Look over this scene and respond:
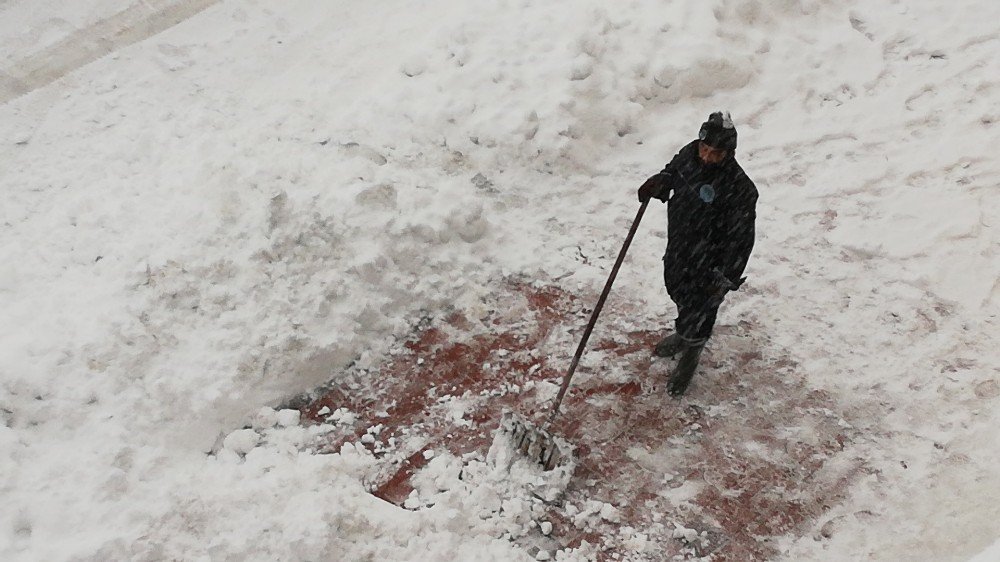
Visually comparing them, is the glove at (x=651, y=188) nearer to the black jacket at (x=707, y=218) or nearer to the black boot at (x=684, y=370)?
the black jacket at (x=707, y=218)

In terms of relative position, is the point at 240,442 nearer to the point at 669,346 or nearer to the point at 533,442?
the point at 533,442

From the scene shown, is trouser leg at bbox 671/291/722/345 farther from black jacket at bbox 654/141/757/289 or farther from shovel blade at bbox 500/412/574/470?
shovel blade at bbox 500/412/574/470

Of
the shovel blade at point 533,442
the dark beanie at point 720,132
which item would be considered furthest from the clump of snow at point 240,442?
the dark beanie at point 720,132

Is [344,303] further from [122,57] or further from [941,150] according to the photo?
[941,150]

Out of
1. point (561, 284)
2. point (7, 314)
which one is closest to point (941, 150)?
point (561, 284)

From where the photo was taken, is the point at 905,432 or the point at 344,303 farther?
the point at 344,303

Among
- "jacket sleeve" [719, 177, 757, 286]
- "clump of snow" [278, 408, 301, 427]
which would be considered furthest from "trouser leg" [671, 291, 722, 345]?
"clump of snow" [278, 408, 301, 427]

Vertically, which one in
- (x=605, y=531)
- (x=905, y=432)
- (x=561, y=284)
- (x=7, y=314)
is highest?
(x=7, y=314)

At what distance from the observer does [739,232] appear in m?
3.51

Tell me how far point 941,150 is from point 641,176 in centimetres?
228

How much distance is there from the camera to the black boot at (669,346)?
423 centimetres

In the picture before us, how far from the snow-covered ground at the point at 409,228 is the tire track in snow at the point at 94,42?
5 cm

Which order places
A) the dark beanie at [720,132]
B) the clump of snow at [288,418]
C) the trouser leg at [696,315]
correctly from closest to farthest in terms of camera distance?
the dark beanie at [720,132] → the trouser leg at [696,315] → the clump of snow at [288,418]

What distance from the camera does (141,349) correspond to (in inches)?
154
